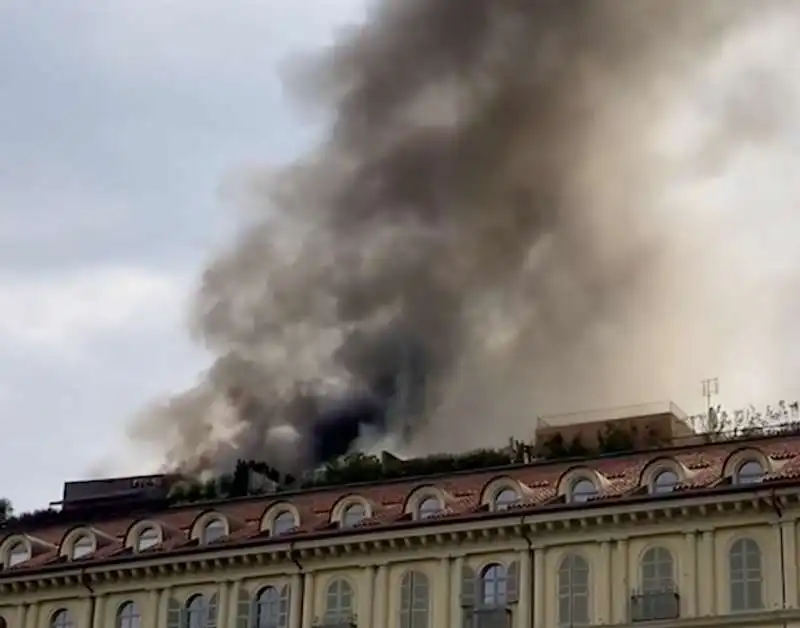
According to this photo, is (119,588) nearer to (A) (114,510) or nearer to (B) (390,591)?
(B) (390,591)

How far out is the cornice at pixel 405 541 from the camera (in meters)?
55.8

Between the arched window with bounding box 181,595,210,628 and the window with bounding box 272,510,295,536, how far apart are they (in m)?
3.54

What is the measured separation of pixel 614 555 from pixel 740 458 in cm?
495

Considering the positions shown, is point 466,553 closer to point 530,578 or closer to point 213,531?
point 530,578

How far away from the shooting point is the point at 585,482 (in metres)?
58.8

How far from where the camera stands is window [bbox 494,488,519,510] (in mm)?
60031

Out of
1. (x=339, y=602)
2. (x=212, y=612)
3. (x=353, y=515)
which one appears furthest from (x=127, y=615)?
(x=353, y=515)

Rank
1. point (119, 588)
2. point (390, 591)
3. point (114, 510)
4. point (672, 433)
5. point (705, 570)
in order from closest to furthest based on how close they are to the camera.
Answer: point (705, 570), point (390, 591), point (119, 588), point (672, 433), point (114, 510)

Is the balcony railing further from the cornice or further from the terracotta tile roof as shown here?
the terracotta tile roof

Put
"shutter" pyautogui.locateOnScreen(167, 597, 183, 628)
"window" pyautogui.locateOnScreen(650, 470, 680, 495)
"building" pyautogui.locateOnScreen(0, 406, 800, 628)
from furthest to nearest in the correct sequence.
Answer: "shutter" pyautogui.locateOnScreen(167, 597, 183, 628)
"window" pyautogui.locateOnScreen(650, 470, 680, 495)
"building" pyautogui.locateOnScreen(0, 406, 800, 628)

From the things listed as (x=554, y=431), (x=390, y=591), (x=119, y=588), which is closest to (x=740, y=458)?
(x=390, y=591)

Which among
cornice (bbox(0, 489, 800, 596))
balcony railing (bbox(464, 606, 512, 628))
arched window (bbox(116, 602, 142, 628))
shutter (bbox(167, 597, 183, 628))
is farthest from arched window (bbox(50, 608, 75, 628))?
balcony railing (bbox(464, 606, 512, 628))

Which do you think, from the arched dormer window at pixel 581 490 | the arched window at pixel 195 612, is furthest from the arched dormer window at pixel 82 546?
the arched dormer window at pixel 581 490

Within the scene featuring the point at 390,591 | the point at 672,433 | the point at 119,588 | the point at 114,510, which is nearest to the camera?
the point at 390,591
